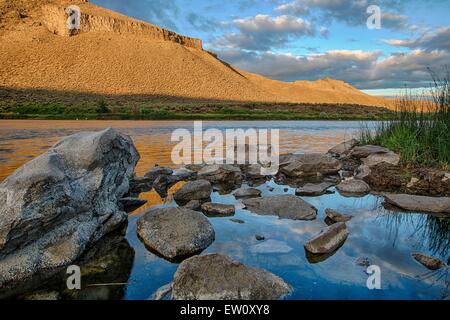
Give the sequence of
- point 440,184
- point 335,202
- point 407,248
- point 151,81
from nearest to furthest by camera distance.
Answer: point 407,248, point 335,202, point 440,184, point 151,81

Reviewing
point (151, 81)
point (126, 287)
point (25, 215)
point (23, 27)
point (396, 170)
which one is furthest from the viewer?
point (23, 27)

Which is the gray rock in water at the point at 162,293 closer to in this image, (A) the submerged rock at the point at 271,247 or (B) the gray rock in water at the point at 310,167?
(A) the submerged rock at the point at 271,247

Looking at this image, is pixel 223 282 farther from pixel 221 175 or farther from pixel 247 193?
pixel 221 175

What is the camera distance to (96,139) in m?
4.15

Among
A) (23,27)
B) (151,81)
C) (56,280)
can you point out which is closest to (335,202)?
(56,280)

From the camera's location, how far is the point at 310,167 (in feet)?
22.6

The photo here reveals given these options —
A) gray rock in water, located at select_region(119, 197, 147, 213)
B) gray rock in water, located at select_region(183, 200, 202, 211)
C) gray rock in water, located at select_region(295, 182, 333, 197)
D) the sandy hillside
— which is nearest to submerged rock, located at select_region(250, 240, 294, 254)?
gray rock in water, located at select_region(183, 200, 202, 211)

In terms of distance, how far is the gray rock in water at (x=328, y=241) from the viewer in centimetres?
318

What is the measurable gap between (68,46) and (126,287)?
90.6 m

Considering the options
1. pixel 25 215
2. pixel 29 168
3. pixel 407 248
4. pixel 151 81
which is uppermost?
pixel 151 81

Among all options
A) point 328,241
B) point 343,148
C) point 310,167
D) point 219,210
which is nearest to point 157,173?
point 219,210

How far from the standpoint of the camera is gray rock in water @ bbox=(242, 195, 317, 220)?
4.20 m

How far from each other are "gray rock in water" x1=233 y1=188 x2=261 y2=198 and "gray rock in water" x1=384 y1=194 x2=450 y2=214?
1849mm

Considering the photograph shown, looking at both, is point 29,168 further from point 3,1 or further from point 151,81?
point 3,1
